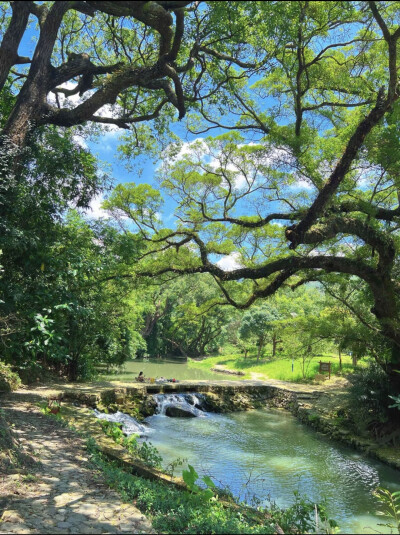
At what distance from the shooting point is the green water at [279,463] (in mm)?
6180

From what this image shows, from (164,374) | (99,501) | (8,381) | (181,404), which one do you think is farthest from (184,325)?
(99,501)

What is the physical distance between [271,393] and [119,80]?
13681 millimetres

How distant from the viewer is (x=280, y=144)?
8.99 meters

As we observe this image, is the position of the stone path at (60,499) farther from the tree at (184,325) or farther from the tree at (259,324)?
the tree at (184,325)

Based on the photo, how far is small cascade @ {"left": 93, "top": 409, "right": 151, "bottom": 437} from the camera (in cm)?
992

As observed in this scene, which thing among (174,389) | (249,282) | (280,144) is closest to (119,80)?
(280,144)

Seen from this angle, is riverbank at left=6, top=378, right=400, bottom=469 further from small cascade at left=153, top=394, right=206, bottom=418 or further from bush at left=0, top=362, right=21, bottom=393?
bush at left=0, top=362, right=21, bottom=393

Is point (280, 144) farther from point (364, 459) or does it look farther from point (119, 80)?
point (364, 459)

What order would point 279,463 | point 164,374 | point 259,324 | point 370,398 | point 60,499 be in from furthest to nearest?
point 259,324, point 164,374, point 370,398, point 279,463, point 60,499

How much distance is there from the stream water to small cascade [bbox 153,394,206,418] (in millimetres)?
158

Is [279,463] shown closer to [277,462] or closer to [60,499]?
[277,462]

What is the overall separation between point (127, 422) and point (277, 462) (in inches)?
165

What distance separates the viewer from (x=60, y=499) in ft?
12.7

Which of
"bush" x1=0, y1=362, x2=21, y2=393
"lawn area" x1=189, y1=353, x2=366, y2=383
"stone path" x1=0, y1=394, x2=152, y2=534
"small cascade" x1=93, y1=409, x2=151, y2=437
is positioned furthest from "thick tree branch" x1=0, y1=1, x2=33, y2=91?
"lawn area" x1=189, y1=353, x2=366, y2=383
